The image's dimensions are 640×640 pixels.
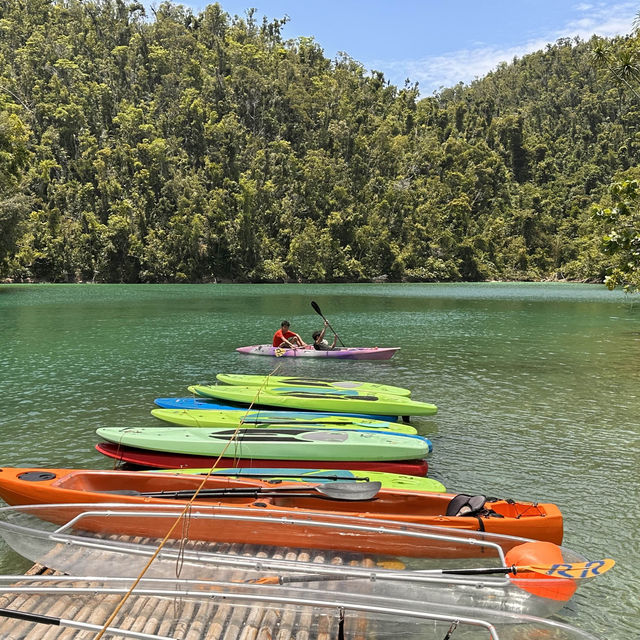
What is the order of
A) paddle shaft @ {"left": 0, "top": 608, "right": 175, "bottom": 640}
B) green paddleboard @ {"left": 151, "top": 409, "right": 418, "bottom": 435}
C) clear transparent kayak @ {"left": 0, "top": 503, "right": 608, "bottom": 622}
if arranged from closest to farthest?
paddle shaft @ {"left": 0, "top": 608, "right": 175, "bottom": 640} → clear transparent kayak @ {"left": 0, "top": 503, "right": 608, "bottom": 622} → green paddleboard @ {"left": 151, "top": 409, "right": 418, "bottom": 435}

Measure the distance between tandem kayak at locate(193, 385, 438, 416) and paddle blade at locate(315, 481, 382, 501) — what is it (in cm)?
489

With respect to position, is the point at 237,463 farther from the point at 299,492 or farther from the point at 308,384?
the point at 308,384

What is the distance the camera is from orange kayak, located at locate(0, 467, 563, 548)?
5590 mm

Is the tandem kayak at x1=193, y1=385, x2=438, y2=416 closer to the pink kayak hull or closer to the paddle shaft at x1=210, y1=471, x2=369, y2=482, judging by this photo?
the paddle shaft at x1=210, y1=471, x2=369, y2=482

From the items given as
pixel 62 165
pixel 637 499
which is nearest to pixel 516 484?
pixel 637 499

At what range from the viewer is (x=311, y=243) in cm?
8012

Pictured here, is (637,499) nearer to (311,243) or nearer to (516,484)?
(516,484)

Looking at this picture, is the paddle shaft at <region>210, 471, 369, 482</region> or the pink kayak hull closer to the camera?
the paddle shaft at <region>210, 471, 369, 482</region>

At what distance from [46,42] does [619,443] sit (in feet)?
355

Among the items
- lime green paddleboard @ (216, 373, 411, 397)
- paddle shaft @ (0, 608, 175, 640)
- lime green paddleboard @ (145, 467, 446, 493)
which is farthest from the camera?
lime green paddleboard @ (216, 373, 411, 397)

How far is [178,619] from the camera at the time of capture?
427cm

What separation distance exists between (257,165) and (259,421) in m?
81.7

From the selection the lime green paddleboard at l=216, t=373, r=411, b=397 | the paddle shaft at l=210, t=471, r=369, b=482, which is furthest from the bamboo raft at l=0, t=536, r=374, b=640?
the lime green paddleboard at l=216, t=373, r=411, b=397

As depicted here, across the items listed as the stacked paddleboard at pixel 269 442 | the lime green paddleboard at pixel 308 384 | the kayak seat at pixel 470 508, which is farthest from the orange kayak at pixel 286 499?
the lime green paddleboard at pixel 308 384
